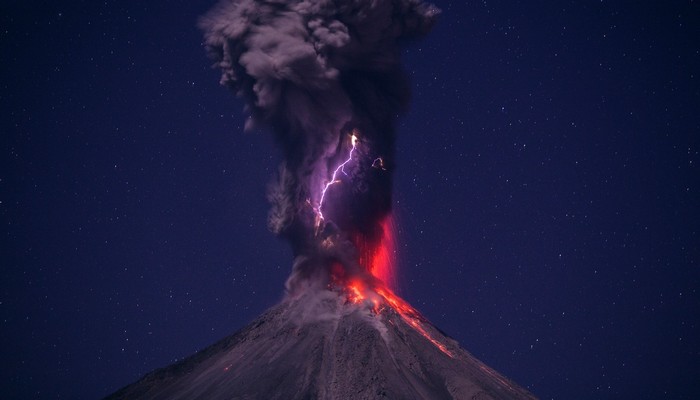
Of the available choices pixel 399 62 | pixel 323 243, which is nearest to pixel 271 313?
pixel 323 243

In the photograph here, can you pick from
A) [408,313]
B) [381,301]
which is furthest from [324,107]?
Answer: [408,313]

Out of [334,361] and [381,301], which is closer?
[334,361]

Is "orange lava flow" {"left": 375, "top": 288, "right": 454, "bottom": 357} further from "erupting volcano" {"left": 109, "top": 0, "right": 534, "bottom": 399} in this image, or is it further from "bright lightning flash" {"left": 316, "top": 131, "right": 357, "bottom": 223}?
"bright lightning flash" {"left": 316, "top": 131, "right": 357, "bottom": 223}

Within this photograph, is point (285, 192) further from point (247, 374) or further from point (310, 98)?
point (247, 374)

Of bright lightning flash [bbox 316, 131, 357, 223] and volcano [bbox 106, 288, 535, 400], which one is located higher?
bright lightning flash [bbox 316, 131, 357, 223]

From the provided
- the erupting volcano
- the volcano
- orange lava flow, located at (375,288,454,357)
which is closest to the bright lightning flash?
the erupting volcano

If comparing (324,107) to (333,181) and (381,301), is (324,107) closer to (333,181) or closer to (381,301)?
(333,181)

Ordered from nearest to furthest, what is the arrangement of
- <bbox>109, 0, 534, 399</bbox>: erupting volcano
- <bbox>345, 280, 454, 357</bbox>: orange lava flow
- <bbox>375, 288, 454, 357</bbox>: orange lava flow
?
<bbox>109, 0, 534, 399</bbox>: erupting volcano < <bbox>345, 280, 454, 357</bbox>: orange lava flow < <bbox>375, 288, 454, 357</bbox>: orange lava flow
